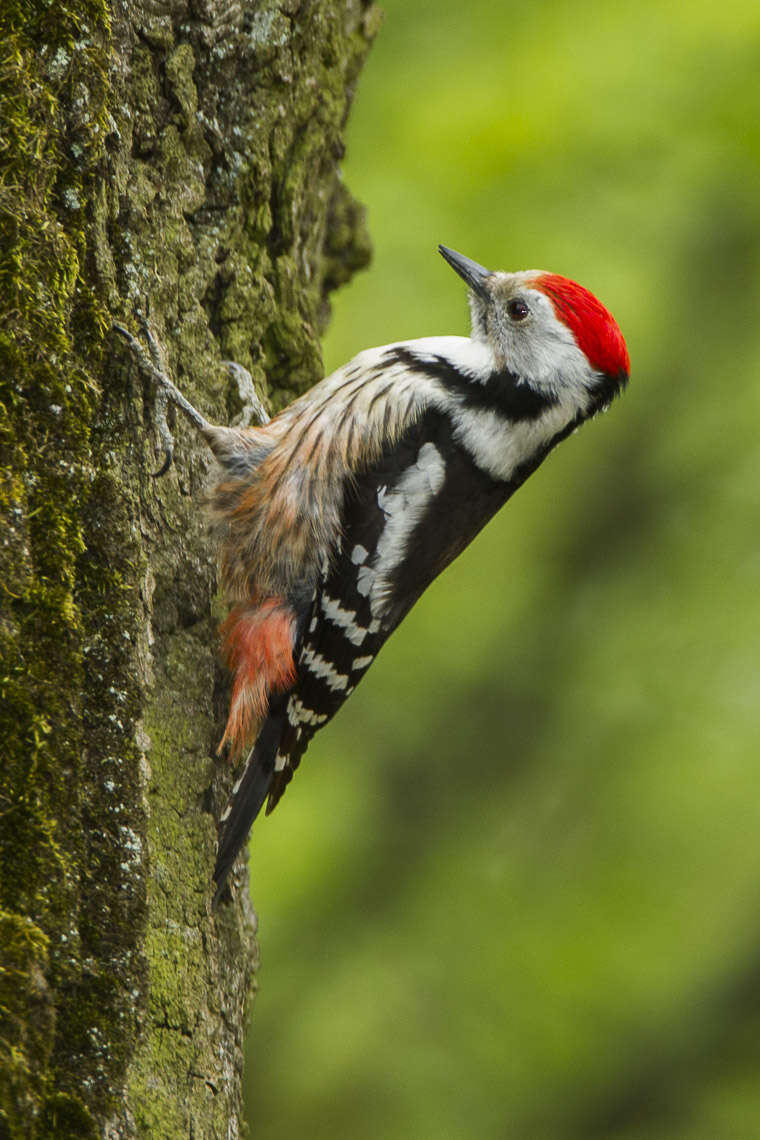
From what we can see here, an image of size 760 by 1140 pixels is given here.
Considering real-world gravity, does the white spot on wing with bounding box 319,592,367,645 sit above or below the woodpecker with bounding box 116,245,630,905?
below

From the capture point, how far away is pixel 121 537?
217 cm

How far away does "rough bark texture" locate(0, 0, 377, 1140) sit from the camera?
6.12ft

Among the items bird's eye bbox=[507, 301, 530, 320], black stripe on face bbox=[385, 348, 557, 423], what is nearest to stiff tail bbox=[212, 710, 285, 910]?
black stripe on face bbox=[385, 348, 557, 423]

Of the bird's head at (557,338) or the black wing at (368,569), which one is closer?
the black wing at (368,569)

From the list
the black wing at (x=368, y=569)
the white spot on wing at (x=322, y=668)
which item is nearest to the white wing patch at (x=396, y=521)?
the black wing at (x=368, y=569)

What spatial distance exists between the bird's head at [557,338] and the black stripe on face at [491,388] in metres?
0.03

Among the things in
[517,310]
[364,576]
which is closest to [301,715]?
[364,576]

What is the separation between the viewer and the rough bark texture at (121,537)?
1864 mm

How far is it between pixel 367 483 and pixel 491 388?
0.47 meters

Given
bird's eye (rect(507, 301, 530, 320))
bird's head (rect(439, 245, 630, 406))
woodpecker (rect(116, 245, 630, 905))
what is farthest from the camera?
bird's eye (rect(507, 301, 530, 320))

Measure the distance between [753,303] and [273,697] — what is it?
10.7 feet

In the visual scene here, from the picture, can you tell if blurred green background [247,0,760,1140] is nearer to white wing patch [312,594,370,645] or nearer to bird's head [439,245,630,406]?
bird's head [439,245,630,406]

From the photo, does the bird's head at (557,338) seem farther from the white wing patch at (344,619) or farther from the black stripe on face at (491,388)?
the white wing patch at (344,619)

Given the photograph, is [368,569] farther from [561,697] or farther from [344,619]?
[561,697]
